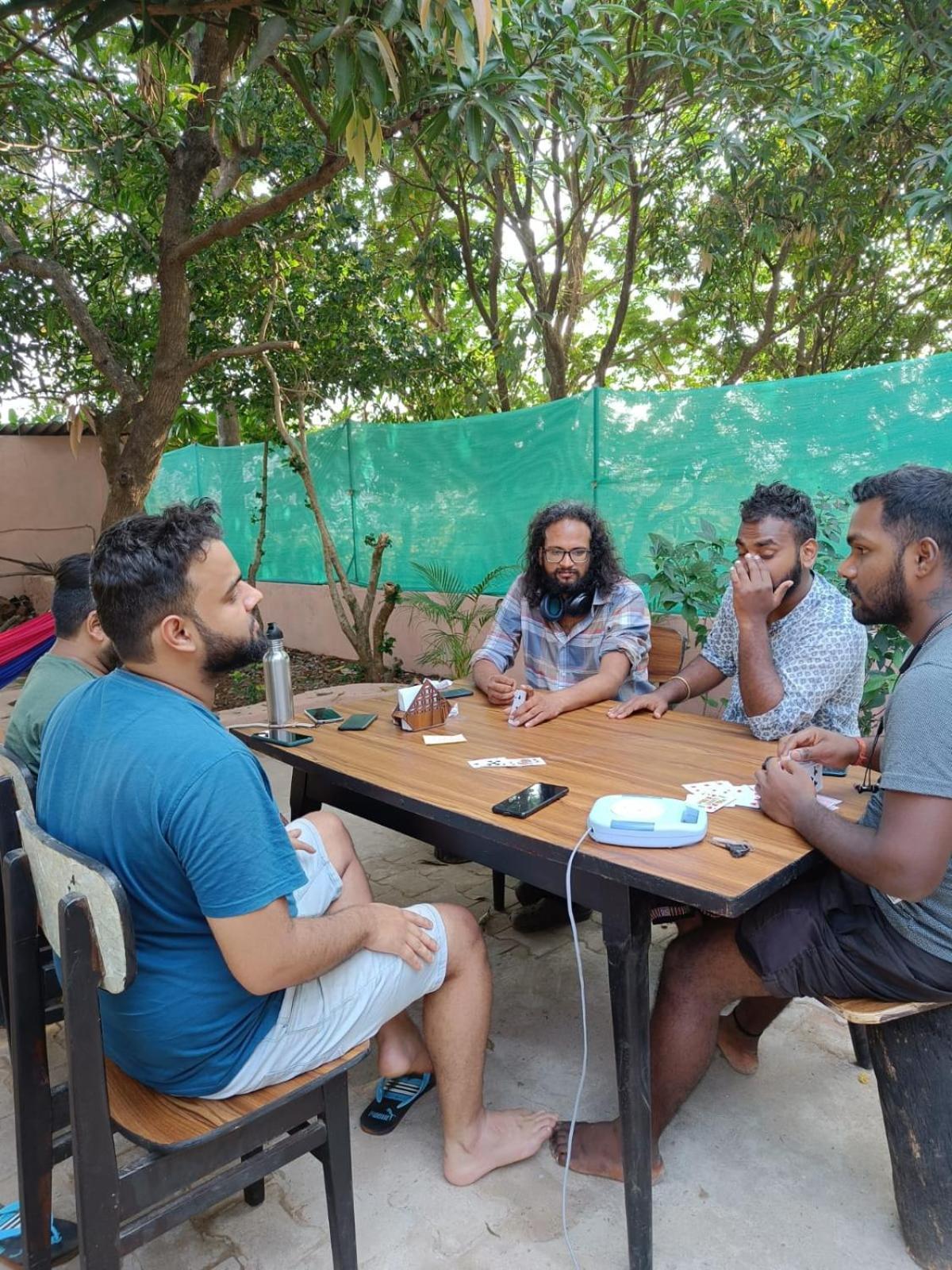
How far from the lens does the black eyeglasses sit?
2932mm

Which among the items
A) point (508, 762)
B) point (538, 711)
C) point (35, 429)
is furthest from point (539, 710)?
point (35, 429)

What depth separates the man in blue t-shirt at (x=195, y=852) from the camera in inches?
48.2

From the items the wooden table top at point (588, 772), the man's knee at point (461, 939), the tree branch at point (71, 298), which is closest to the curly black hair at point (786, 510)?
the wooden table top at point (588, 772)

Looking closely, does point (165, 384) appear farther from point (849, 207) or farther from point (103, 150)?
point (849, 207)

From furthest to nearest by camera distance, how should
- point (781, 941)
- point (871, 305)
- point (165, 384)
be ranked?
1. point (871, 305)
2. point (165, 384)
3. point (781, 941)

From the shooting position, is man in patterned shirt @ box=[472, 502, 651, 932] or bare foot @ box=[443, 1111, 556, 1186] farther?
man in patterned shirt @ box=[472, 502, 651, 932]

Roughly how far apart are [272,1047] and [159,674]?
0.66m

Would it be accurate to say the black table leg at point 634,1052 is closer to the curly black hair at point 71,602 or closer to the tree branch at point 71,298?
the curly black hair at point 71,602

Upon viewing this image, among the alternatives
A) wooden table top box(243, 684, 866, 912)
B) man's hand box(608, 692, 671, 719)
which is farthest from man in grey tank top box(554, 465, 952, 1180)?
man's hand box(608, 692, 671, 719)

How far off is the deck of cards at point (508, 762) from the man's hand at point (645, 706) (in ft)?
1.78

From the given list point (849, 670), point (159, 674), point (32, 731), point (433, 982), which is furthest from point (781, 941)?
point (32, 731)

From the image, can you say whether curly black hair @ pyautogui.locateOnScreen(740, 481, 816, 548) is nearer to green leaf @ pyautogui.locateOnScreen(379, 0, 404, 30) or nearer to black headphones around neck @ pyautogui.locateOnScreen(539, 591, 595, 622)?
black headphones around neck @ pyautogui.locateOnScreen(539, 591, 595, 622)

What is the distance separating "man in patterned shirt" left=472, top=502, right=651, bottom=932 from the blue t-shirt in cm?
152

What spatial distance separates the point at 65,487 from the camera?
35.0 ft
